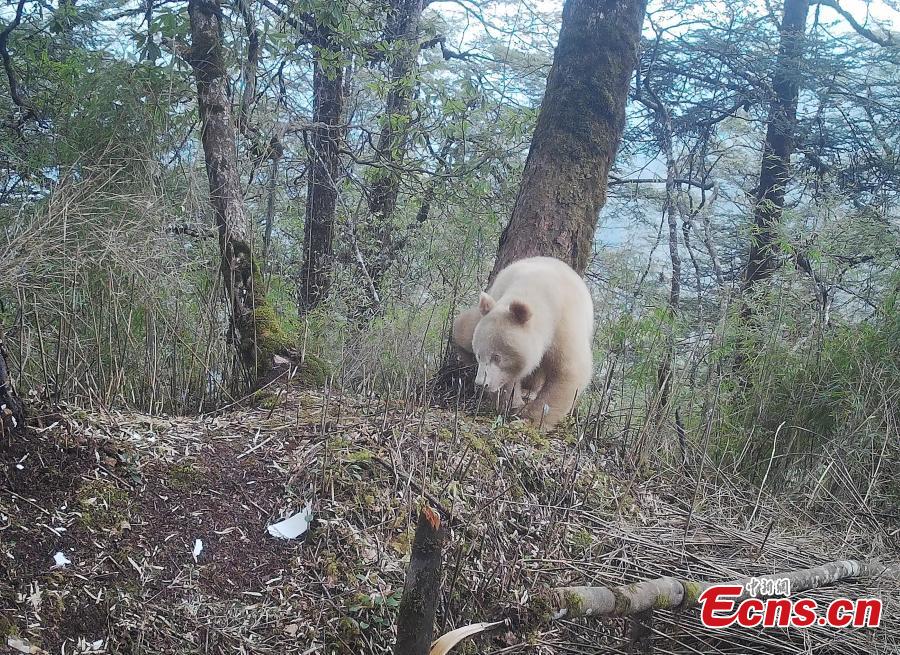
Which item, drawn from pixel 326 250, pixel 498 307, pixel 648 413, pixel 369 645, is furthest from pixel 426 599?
pixel 326 250

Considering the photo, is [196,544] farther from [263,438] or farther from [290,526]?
[263,438]

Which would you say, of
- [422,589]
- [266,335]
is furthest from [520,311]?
[422,589]

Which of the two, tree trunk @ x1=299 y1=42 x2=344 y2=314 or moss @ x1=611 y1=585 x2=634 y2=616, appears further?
tree trunk @ x1=299 y1=42 x2=344 y2=314

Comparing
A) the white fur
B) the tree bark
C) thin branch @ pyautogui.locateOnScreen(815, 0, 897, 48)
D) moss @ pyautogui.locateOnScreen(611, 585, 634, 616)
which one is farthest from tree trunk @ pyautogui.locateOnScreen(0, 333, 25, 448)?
thin branch @ pyautogui.locateOnScreen(815, 0, 897, 48)

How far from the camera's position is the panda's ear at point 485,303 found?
4613 mm

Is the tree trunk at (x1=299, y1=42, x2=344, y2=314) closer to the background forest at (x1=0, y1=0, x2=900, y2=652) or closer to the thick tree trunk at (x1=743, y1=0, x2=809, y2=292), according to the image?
the background forest at (x1=0, y1=0, x2=900, y2=652)

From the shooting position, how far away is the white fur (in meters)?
4.57

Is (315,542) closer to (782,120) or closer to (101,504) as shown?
(101,504)

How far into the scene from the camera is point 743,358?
6.29 m

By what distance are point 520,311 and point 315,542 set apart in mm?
2253

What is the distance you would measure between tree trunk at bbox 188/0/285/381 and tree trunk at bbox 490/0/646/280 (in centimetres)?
213

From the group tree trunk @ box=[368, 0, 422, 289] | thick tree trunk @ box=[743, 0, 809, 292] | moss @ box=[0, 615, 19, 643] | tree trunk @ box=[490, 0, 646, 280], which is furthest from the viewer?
thick tree trunk @ box=[743, 0, 809, 292]

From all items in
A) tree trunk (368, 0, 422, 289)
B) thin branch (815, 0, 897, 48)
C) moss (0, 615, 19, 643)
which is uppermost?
thin branch (815, 0, 897, 48)

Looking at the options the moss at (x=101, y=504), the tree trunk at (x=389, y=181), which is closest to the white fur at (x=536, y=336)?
the moss at (x=101, y=504)
